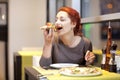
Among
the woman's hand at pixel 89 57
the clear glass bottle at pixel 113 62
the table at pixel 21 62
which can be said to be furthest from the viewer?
the table at pixel 21 62

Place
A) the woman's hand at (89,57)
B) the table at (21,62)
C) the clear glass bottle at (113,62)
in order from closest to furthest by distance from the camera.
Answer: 1. the clear glass bottle at (113,62)
2. the woman's hand at (89,57)
3. the table at (21,62)

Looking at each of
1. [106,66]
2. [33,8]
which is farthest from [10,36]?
[106,66]

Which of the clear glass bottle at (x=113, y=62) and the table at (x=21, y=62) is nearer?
the clear glass bottle at (x=113, y=62)

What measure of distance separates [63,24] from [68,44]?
18cm

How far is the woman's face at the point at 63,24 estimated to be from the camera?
6.84 feet

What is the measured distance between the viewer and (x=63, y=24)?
210 cm

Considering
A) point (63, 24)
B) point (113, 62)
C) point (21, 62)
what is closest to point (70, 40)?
point (63, 24)

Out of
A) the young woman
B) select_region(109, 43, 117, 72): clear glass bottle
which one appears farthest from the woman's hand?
select_region(109, 43, 117, 72): clear glass bottle

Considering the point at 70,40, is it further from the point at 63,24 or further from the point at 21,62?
the point at 21,62

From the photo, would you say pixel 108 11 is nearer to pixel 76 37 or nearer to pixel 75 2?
pixel 76 37

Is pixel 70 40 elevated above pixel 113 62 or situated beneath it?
elevated above

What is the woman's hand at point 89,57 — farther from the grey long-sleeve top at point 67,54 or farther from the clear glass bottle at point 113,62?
the clear glass bottle at point 113,62

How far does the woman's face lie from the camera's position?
6.84 ft

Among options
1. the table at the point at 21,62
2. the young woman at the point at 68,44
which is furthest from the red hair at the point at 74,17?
the table at the point at 21,62
